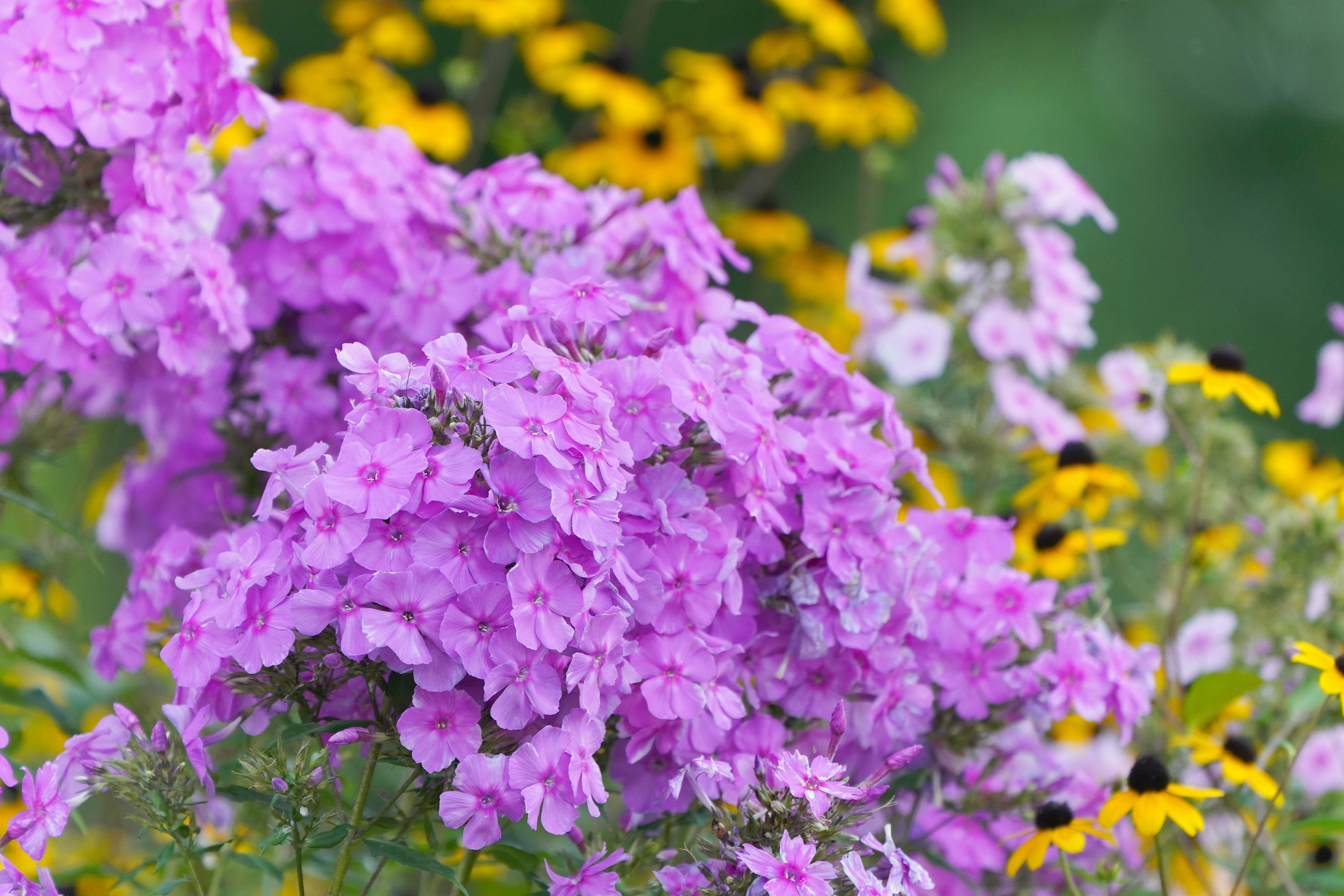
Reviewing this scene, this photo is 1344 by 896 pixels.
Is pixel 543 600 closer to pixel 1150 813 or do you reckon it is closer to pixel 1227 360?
pixel 1150 813

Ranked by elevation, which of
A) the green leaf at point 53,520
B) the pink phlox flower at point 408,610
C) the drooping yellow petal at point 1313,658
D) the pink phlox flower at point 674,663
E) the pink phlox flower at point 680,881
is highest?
the drooping yellow petal at point 1313,658

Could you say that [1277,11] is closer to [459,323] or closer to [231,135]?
[231,135]

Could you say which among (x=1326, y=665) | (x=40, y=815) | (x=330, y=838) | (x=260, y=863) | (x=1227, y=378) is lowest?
(x=260, y=863)

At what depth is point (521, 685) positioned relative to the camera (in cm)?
98

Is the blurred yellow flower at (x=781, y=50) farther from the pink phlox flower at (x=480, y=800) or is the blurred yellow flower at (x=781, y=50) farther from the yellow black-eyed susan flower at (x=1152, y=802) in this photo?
the pink phlox flower at (x=480, y=800)

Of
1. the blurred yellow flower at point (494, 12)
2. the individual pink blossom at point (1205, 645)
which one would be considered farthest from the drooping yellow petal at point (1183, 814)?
the blurred yellow flower at point (494, 12)

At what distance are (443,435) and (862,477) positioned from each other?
16.1 inches

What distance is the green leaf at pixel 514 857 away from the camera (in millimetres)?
1114

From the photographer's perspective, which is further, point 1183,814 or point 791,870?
point 1183,814

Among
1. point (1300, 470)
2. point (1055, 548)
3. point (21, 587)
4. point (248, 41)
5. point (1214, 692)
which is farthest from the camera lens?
point (248, 41)

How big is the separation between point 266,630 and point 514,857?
328 millimetres

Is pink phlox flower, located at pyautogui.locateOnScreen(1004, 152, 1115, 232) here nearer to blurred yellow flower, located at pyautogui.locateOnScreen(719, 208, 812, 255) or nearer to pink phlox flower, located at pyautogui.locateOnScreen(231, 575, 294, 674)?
blurred yellow flower, located at pyautogui.locateOnScreen(719, 208, 812, 255)

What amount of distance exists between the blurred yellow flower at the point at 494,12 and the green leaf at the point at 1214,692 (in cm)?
192

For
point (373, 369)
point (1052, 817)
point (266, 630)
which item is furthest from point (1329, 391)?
point (266, 630)
